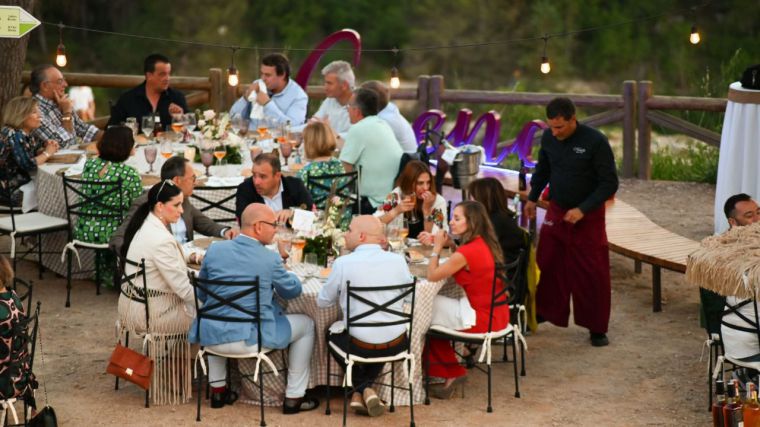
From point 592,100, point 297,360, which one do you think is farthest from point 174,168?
point 592,100

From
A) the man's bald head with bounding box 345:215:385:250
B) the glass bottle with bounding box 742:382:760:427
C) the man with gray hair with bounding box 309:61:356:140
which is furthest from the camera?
the man with gray hair with bounding box 309:61:356:140

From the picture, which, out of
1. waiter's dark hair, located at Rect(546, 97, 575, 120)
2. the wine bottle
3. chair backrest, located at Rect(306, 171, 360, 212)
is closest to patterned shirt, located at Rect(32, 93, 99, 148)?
chair backrest, located at Rect(306, 171, 360, 212)

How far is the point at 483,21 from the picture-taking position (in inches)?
1239

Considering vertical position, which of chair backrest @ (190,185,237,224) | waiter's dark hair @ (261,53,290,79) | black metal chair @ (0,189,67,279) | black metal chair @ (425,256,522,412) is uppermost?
waiter's dark hair @ (261,53,290,79)

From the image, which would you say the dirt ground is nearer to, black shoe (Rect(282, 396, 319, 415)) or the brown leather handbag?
black shoe (Rect(282, 396, 319, 415))

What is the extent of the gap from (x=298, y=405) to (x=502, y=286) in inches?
50.4

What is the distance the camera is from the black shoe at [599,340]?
7770 millimetres

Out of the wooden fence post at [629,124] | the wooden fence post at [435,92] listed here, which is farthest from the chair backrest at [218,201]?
the wooden fence post at [629,124]

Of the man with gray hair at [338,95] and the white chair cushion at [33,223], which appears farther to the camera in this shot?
the man with gray hair at [338,95]

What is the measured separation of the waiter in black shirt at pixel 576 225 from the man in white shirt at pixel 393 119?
5.95ft

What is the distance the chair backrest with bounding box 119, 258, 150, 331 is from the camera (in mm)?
6508

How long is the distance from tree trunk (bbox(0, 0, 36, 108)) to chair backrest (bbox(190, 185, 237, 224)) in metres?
2.79

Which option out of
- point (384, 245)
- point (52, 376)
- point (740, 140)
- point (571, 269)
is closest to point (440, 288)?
point (384, 245)

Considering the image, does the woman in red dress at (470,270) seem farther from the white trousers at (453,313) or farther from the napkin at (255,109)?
the napkin at (255,109)
